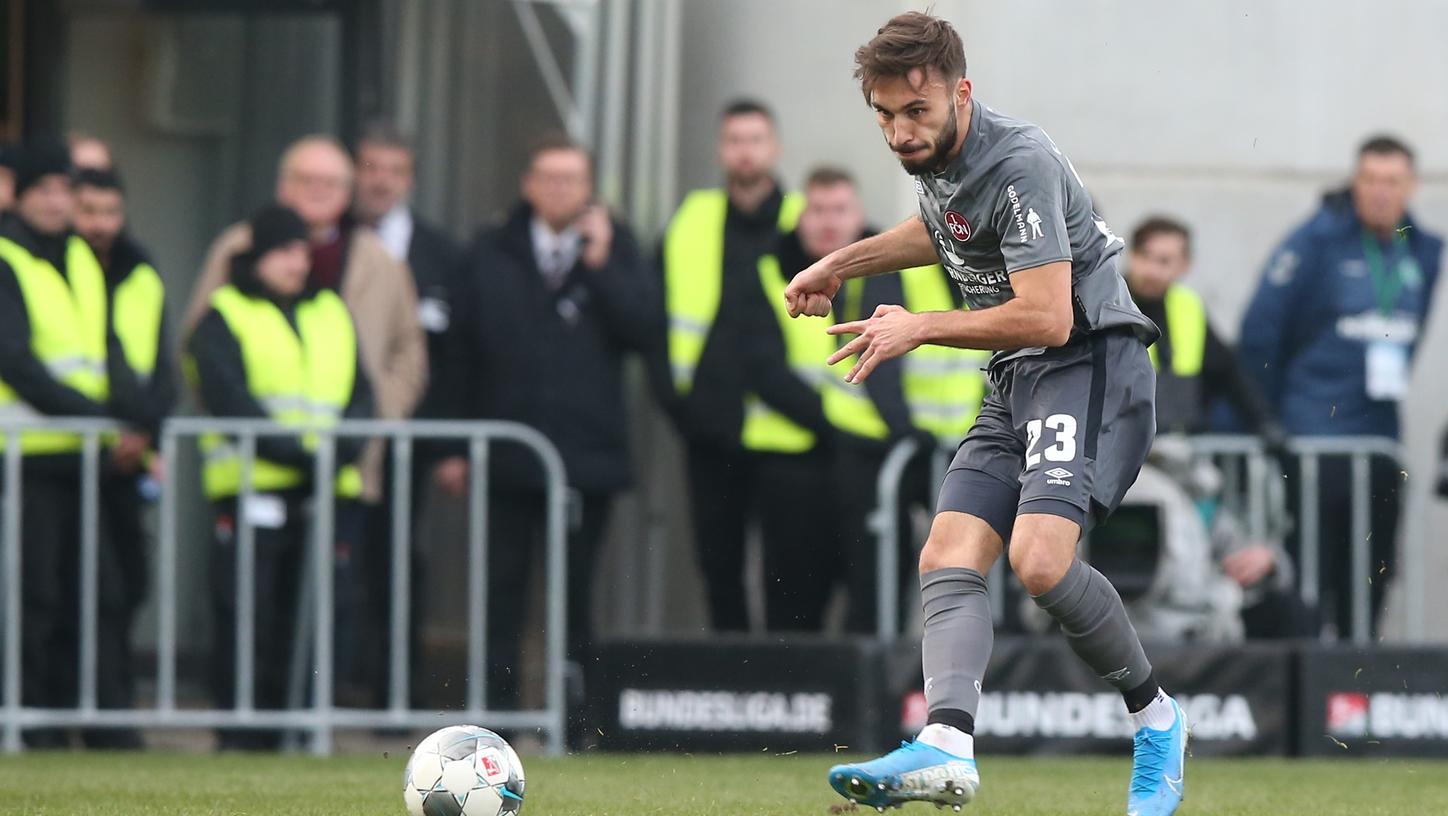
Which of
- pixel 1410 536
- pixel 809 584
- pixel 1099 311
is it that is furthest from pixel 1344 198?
pixel 1099 311

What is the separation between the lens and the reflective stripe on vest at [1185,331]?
10516mm

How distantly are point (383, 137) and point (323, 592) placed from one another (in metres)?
2.28

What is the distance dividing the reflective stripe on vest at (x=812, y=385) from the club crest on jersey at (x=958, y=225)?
4.12 meters

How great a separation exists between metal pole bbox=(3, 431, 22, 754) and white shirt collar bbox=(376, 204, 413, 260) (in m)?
1.99

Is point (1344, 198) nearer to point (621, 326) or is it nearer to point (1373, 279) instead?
point (1373, 279)

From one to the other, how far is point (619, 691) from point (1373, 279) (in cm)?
382

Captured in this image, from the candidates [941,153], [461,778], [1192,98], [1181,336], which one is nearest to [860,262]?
[941,153]

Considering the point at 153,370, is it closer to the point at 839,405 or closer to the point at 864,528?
the point at 839,405

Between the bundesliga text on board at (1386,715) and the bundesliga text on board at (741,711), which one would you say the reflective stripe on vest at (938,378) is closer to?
the bundesliga text on board at (741,711)

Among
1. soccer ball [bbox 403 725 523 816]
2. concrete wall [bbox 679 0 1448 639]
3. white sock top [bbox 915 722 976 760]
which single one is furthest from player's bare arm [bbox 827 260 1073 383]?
concrete wall [bbox 679 0 1448 639]

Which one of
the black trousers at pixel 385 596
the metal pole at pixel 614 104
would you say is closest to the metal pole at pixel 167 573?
→ the black trousers at pixel 385 596

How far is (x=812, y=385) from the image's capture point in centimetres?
1043

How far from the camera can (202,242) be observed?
13.4 metres

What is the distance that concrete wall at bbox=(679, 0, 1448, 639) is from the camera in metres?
12.0
